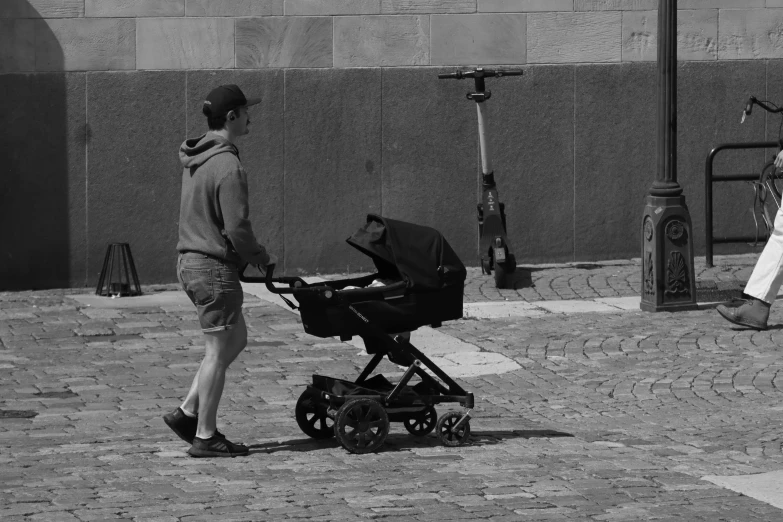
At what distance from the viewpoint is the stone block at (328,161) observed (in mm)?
13820

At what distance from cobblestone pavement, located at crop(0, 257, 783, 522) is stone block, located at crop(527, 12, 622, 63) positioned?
3439mm

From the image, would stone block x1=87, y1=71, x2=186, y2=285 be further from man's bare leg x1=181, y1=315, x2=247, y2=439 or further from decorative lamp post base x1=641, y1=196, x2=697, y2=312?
man's bare leg x1=181, y1=315, x2=247, y2=439

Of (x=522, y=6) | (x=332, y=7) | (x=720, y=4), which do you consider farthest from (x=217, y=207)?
(x=720, y=4)

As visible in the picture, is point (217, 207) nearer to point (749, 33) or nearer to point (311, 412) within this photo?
point (311, 412)

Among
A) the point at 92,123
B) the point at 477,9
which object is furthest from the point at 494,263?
the point at 92,123

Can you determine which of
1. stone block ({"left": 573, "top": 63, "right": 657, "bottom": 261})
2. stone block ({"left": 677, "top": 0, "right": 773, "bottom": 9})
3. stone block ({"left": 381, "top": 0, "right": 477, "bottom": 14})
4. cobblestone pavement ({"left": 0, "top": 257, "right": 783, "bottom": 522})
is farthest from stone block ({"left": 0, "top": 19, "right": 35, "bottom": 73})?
stone block ({"left": 677, "top": 0, "right": 773, "bottom": 9})

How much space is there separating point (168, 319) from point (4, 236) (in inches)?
98.4

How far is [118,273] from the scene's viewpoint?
13195 mm

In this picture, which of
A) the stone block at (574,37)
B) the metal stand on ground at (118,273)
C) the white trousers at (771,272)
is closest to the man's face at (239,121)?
the white trousers at (771,272)

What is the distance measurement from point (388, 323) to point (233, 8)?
6868 mm

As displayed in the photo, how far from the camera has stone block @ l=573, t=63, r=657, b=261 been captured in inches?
560

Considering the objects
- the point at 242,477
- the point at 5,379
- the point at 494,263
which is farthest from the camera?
the point at 494,263

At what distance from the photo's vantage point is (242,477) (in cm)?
695

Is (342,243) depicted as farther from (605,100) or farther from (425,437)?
(425,437)
